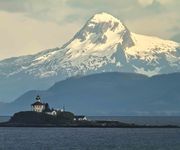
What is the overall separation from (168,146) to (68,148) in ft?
68.7

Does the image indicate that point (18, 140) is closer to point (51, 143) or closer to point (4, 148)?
point (51, 143)

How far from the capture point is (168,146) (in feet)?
587

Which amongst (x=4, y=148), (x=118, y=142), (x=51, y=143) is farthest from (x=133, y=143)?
(x=4, y=148)

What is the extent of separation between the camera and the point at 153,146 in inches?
7028

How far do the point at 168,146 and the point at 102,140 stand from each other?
22.1m

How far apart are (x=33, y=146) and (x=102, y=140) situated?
2347 cm

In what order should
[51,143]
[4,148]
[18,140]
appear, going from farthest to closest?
[18,140], [51,143], [4,148]

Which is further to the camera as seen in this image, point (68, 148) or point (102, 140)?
point (102, 140)

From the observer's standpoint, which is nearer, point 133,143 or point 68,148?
point 68,148

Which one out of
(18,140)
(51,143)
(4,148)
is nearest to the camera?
(4,148)

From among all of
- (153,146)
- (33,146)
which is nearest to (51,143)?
(33,146)

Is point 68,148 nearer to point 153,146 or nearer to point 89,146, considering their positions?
point 89,146

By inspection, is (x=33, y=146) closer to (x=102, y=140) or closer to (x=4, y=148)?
(x=4, y=148)

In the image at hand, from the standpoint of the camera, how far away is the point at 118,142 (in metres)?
190
